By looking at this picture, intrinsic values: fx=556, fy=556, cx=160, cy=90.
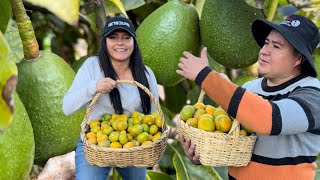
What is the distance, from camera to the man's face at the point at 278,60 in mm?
902

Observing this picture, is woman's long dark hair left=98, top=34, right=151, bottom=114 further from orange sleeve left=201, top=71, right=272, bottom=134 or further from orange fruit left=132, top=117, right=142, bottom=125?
orange sleeve left=201, top=71, right=272, bottom=134

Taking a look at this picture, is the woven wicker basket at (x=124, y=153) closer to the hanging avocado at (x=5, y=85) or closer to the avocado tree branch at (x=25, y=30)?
the avocado tree branch at (x=25, y=30)

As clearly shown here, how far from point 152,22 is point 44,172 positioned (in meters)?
0.53

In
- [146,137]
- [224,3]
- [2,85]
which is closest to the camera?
[2,85]

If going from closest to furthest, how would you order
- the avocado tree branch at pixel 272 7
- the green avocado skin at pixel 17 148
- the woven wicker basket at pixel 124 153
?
the green avocado skin at pixel 17 148, the woven wicker basket at pixel 124 153, the avocado tree branch at pixel 272 7

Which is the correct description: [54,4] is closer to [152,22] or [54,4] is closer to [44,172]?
[152,22]

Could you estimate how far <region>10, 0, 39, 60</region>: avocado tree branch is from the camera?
1074mm

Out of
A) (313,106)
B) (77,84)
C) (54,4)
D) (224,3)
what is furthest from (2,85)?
(224,3)

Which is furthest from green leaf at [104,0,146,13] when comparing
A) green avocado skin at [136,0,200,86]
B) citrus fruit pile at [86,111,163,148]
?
citrus fruit pile at [86,111,163,148]

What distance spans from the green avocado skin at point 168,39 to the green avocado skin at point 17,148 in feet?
1.44

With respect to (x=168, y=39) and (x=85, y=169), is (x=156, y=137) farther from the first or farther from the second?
(x=168, y=39)

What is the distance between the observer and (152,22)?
136 cm

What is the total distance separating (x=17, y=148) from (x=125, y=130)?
0.72 feet

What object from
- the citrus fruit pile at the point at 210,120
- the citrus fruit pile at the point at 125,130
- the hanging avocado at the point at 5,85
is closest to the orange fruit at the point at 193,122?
the citrus fruit pile at the point at 210,120
